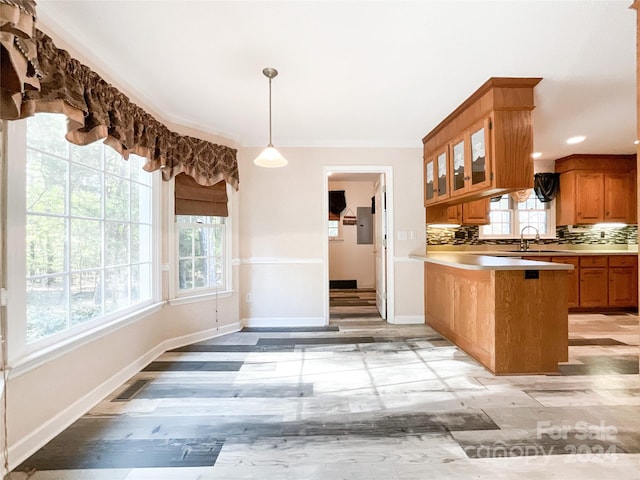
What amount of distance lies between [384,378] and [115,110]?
9.18 ft

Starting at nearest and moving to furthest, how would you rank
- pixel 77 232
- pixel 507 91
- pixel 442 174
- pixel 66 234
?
pixel 66 234, pixel 77 232, pixel 507 91, pixel 442 174

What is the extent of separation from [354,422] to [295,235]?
248 centimetres

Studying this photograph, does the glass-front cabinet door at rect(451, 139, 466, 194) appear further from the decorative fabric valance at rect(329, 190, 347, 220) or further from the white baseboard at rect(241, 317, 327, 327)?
the decorative fabric valance at rect(329, 190, 347, 220)

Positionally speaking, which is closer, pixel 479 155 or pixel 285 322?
pixel 479 155

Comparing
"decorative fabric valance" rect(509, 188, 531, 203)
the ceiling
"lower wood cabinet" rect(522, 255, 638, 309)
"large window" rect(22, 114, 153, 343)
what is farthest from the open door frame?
"decorative fabric valance" rect(509, 188, 531, 203)

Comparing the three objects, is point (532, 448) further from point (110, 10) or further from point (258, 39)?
point (110, 10)

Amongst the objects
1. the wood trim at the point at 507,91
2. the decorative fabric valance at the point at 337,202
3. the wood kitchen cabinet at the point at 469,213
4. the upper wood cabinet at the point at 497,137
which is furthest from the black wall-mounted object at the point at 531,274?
the decorative fabric valance at the point at 337,202

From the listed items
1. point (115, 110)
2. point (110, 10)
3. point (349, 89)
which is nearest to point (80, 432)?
point (115, 110)

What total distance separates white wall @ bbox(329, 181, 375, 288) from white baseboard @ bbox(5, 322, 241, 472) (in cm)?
413

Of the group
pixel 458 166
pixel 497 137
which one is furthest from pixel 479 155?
pixel 458 166

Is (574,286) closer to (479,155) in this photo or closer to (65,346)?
(479,155)

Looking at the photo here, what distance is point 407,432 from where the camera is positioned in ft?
5.74

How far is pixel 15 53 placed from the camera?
3.88 ft

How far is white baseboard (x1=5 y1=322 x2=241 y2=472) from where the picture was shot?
1553mm
